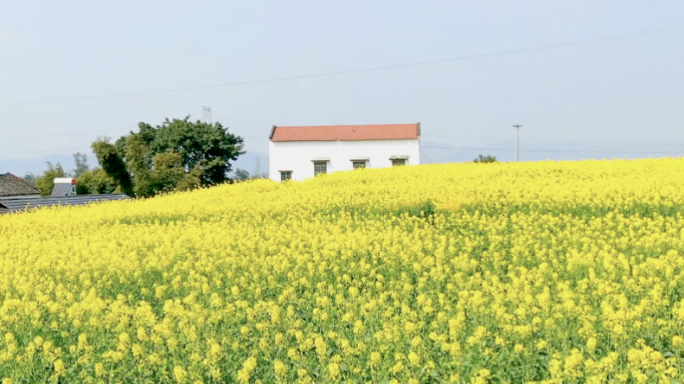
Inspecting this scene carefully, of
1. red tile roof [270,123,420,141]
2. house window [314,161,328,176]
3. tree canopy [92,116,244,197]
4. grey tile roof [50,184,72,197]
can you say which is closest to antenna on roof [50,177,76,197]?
grey tile roof [50,184,72,197]

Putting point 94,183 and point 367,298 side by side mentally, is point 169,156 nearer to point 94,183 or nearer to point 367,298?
point 94,183

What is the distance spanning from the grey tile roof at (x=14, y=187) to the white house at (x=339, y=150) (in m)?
32.2

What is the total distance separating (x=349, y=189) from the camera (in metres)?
→ 17.4

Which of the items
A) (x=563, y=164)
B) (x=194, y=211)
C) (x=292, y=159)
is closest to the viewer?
(x=194, y=211)

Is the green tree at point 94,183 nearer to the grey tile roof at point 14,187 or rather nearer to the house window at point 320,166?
the grey tile roof at point 14,187

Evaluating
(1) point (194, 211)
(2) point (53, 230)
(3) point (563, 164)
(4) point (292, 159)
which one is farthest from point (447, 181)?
(4) point (292, 159)

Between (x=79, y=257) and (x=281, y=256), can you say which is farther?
(x=79, y=257)

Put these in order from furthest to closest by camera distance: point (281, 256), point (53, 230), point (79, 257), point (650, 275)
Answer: point (53, 230)
point (79, 257)
point (281, 256)
point (650, 275)

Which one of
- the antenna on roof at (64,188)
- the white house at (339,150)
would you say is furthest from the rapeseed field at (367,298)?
the antenna on roof at (64,188)

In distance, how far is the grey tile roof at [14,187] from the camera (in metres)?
63.0

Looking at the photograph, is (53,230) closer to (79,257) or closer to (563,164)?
(79,257)

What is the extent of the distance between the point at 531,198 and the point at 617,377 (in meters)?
9.99

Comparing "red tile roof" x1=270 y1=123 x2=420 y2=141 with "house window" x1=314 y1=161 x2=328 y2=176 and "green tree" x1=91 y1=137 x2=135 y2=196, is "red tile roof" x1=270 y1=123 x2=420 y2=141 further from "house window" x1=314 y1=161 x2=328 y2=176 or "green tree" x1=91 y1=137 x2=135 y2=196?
"green tree" x1=91 y1=137 x2=135 y2=196

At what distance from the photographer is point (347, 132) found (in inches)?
1767
